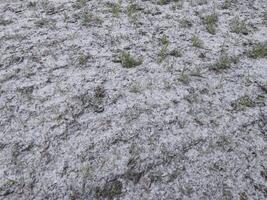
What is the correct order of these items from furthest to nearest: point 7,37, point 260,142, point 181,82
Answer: point 7,37, point 181,82, point 260,142

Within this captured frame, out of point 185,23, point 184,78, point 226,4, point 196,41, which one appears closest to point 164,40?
point 196,41

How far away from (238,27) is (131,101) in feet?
10.3

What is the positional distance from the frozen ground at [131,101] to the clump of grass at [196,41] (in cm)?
2

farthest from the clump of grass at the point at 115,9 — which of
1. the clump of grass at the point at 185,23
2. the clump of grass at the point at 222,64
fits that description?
the clump of grass at the point at 222,64

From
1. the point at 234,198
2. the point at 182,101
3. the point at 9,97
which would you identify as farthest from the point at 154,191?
the point at 9,97

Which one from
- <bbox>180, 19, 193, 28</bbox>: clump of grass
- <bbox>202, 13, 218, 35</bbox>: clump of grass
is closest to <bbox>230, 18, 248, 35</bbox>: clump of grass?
<bbox>202, 13, 218, 35</bbox>: clump of grass

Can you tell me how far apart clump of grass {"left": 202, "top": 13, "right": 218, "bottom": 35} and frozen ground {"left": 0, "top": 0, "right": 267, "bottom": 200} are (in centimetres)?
2

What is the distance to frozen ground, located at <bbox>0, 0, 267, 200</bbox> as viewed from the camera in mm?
3891

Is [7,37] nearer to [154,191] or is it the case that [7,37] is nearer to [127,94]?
[127,94]

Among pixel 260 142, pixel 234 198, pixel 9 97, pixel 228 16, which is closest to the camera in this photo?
pixel 234 198

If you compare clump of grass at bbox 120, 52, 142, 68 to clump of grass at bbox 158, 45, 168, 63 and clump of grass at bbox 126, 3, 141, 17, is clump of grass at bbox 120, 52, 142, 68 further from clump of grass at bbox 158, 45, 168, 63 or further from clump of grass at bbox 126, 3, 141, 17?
clump of grass at bbox 126, 3, 141, 17

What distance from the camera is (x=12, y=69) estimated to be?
212 inches

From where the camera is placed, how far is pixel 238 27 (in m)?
6.56

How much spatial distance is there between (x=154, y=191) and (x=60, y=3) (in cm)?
504
